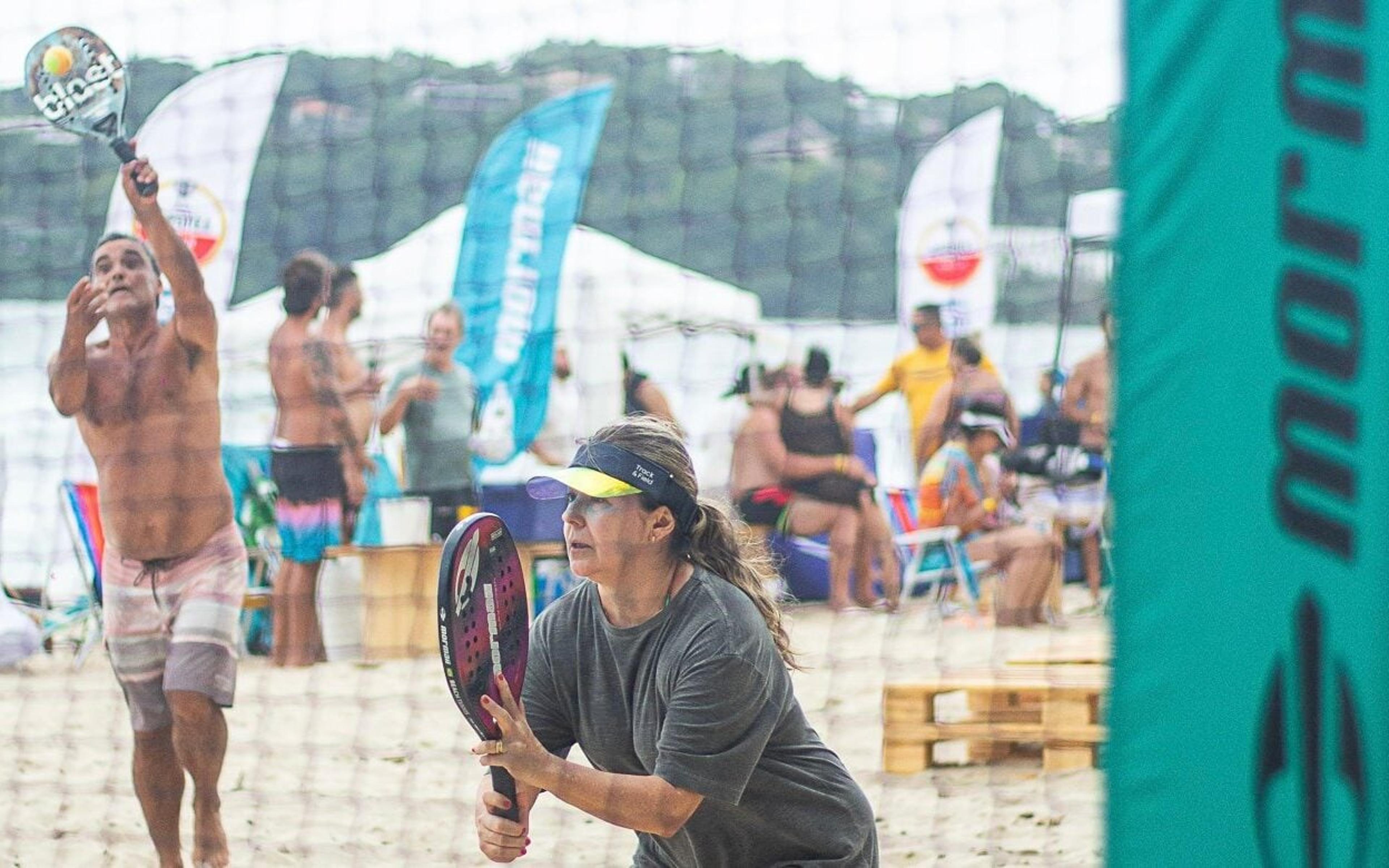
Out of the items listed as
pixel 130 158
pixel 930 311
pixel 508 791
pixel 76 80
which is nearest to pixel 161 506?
pixel 130 158

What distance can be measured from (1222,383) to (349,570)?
5.84 metres

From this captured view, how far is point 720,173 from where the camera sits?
4.42 m

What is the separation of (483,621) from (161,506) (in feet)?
6.48

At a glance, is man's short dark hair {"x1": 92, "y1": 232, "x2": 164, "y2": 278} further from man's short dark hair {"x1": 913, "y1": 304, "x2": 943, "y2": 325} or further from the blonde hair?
man's short dark hair {"x1": 913, "y1": 304, "x2": 943, "y2": 325}

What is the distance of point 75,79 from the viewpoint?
3654mm

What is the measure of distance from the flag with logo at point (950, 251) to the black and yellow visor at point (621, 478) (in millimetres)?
3655

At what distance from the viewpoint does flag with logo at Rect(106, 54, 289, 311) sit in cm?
475

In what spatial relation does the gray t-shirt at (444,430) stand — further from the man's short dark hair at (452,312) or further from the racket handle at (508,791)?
the racket handle at (508,791)

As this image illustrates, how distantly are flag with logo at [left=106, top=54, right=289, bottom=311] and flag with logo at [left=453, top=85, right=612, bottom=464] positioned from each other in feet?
4.58

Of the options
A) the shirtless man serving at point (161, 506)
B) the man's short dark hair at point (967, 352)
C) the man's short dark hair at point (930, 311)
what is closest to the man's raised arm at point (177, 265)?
the shirtless man serving at point (161, 506)

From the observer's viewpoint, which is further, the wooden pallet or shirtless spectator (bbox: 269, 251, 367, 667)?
shirtless spectator (bbox: 269, 251, 367, 667)

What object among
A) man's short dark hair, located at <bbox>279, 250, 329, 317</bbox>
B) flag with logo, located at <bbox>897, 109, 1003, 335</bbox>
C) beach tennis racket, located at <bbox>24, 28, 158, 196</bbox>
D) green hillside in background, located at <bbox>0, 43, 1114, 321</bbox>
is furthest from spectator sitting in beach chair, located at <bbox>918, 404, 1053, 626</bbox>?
beach tennis racket, located at <bbox>24, 28, 158, 196</bbox>

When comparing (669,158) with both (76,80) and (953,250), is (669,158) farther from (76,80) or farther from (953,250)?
(953,250)

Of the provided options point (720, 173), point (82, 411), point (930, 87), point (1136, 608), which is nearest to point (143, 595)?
point (82, 411)
